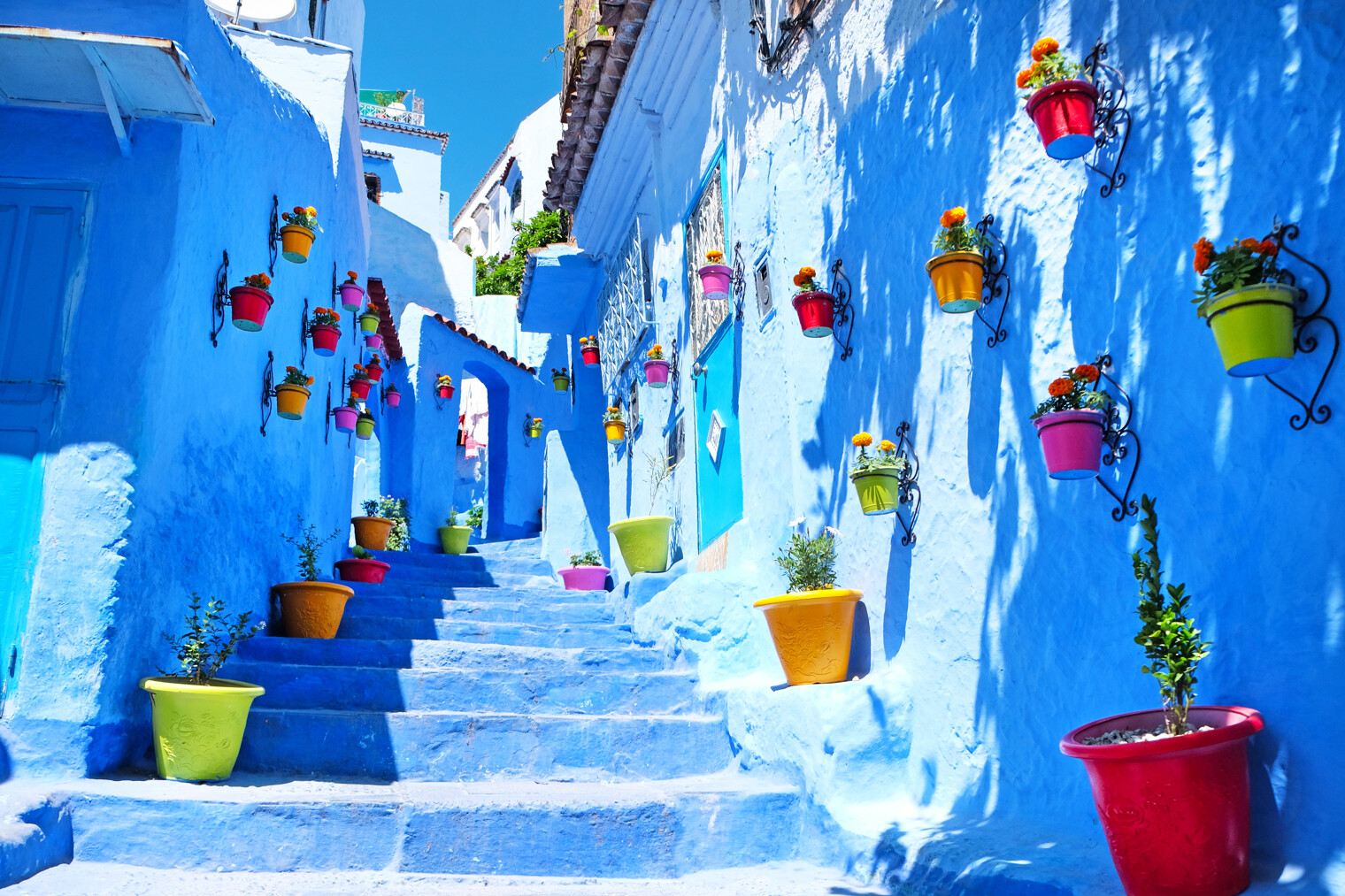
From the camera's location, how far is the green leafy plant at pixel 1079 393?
10.2 ft

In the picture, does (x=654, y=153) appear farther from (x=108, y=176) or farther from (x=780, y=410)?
(x=108, y=176)

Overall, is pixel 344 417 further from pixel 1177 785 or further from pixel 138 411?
pixel 1177 785

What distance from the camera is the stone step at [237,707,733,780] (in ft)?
15.5

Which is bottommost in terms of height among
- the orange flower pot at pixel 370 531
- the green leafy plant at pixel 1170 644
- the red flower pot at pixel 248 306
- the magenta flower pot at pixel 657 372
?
the green leafy plant at pixel 1170 644

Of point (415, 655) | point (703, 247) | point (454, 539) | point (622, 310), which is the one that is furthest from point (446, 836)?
point (454, 539)

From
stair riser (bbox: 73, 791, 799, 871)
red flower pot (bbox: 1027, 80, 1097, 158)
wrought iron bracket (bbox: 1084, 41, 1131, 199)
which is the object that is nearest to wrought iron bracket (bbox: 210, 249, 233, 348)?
stair riser (bbox: 73, 791, 799, 871)

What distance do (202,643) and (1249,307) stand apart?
4346 mm

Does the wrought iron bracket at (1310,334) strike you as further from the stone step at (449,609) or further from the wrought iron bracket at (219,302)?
the stone step at (449,609)

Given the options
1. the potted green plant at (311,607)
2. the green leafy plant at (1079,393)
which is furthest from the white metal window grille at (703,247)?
the green leafy plant at (1079,393)

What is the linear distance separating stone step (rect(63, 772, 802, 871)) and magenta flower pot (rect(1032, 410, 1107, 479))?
6.76 feet

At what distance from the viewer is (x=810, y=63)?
5.44m

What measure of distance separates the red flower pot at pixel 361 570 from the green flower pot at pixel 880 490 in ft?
18.1

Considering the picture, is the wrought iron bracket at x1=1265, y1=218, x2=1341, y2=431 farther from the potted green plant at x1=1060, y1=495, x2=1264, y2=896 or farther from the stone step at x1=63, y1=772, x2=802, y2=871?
the stone step at x1=63, y1=772, x2=802, y2=871

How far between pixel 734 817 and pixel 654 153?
611 centimetres
